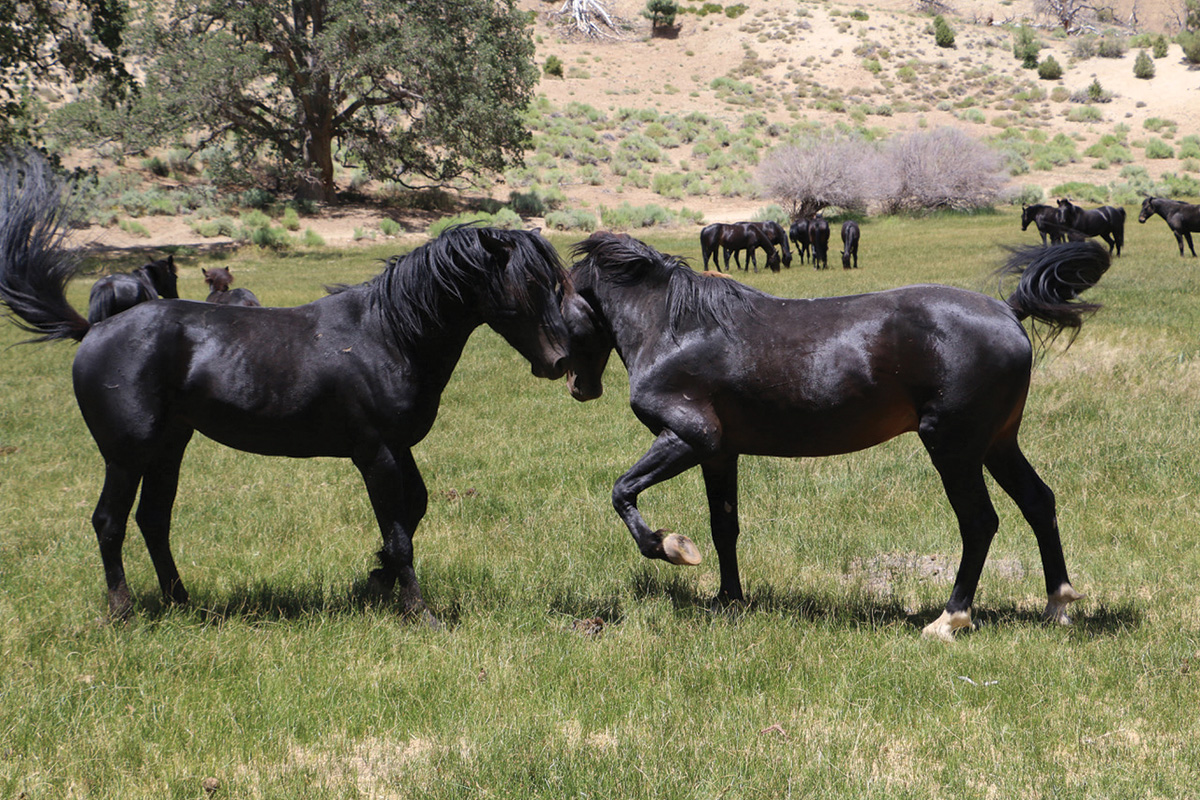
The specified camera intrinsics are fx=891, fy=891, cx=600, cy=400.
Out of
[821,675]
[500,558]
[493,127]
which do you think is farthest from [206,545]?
[493,127]

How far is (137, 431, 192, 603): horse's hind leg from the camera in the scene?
5.20 m

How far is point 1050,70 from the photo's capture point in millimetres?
72688

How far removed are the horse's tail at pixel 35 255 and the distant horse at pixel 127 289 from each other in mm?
572

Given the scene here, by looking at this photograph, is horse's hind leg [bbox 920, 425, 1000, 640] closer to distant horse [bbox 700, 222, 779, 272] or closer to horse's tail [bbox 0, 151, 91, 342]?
horse's tail [bbox 0, 151, 91, 342]

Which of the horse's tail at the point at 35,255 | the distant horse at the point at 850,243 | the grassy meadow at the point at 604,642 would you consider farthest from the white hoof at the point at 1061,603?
the distant horse at the point at 850,243

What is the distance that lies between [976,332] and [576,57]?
83.4 m

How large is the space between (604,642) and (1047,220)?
91.8ft

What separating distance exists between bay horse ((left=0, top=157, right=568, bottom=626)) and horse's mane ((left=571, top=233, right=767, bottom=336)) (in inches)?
15.5

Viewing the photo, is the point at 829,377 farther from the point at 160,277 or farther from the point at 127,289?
the point at 160,277

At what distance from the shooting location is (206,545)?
6.61 metres

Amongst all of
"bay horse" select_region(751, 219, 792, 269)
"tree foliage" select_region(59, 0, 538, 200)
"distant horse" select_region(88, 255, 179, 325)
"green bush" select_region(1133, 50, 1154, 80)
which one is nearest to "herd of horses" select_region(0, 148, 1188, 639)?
"distant horse" select_region(88, 255, 179, 325)

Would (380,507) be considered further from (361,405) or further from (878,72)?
(878,72)

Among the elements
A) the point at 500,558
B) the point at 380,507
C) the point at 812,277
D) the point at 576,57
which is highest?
the point at 576,57

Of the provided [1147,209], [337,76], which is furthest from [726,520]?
[337,76]
